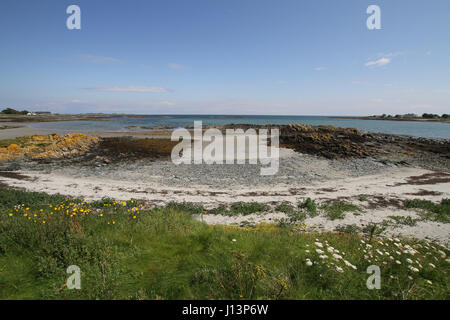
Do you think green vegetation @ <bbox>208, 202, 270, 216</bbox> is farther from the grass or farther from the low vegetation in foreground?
the low vegetation in foreground

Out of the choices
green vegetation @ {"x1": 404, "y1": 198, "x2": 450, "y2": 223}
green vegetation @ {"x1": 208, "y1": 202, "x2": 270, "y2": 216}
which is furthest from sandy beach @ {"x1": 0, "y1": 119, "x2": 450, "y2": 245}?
green vegetation @ {"x1": 404, "y1": 198, "x2": 450, "y2": 223}

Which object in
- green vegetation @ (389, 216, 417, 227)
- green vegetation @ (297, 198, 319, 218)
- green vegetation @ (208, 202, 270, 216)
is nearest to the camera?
green vegetation @ (389, 216, 417, 227)

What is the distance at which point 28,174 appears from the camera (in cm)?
1684

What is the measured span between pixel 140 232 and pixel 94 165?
19295 mm

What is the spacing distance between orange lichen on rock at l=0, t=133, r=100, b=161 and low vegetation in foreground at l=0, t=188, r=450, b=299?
23.4m

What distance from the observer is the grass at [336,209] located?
9.93 metres

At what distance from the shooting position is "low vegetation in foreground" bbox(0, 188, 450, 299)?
3668mm

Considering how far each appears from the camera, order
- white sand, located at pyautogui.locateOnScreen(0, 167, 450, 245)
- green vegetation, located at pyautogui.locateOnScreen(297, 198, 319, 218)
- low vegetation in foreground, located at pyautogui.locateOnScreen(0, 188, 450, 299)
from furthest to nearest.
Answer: green vegetation, located at pyautogui.locateOnScreen(297, 198, 319, 218) < white sand, located at pyautogui.locateOnScreen(0, 167, 450, 245) < low vegetation in foreground, located at pyautogui.locateOnScreen(0, 188, 450, 299)

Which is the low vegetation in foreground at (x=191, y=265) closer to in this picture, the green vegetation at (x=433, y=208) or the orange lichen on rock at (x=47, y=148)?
the green vegetation at (x=433, y=208)

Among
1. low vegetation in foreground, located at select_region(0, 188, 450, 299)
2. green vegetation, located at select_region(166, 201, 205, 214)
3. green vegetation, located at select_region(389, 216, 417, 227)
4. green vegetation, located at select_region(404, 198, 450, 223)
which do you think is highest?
low vegetation in foreground, located at select_region(0, 188, 450, 299)

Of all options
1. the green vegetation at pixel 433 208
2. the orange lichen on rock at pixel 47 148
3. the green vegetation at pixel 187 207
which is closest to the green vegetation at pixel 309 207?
the green vegetation at pixel 433 208

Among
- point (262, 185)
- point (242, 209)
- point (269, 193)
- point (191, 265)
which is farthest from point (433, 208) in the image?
point (191, 265)

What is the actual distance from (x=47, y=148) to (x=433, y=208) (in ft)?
120
